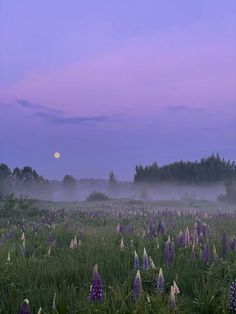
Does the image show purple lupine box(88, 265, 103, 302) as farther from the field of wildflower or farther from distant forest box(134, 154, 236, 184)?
distant forest box(134, 154, 236, 184)

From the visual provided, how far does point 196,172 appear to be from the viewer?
49.8 metres

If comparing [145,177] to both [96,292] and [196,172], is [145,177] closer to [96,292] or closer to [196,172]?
[196,172]

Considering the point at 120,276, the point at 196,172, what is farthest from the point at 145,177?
the point at 120,276

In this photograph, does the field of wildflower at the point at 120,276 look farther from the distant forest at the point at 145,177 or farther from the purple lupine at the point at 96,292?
the distant forest at the point at 145,177

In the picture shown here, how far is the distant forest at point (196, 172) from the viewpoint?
4872 centimetres

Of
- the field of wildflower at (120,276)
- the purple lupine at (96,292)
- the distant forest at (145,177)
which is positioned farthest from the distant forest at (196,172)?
the purple lupine at (96,292)

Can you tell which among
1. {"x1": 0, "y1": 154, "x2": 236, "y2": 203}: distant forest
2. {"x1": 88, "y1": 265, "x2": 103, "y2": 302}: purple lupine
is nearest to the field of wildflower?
{"x1": 88, "y1": 265, "x2": 103, "y2": 302}: purple lupine

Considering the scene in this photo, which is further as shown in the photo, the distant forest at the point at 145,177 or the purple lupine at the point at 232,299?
the distant forest at the point at 145,177

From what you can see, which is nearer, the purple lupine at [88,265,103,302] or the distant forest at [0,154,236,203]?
the purple lupine at [88,265,103,302]

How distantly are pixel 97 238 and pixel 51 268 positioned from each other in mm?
3407

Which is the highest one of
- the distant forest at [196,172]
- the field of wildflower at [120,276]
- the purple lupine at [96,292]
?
the distant forest at [196,172]

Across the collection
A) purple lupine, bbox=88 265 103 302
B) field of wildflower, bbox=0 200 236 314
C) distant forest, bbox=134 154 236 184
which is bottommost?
field of wildflower, bbox=0 200 236 314

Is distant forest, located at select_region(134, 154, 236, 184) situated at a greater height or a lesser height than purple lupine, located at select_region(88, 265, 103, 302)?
greater

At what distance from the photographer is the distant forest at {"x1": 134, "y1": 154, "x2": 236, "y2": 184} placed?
4872cm
